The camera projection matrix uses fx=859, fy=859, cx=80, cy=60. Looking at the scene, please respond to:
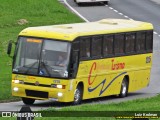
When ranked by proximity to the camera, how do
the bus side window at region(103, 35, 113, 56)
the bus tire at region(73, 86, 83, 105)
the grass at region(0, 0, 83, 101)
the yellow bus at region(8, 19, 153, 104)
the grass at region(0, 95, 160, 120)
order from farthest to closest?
the grass at region(0, 0, 83, 101)
the bus side window at region(103, 35, 113, 56)
the bus tire at region(73, 86, 83, 105)
the yellow bus at region(8, 19, 153, 104)
the grass at region(0, 95, 160, 120)

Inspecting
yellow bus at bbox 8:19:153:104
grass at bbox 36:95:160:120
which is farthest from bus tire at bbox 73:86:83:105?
grass at bbox 36:95:160:120

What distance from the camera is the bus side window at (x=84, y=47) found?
2866 cm

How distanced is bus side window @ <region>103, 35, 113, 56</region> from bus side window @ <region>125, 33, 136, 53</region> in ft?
4.33

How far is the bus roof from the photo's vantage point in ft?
92.0

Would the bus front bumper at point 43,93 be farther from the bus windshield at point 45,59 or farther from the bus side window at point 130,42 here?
the bus side window at point 130,42

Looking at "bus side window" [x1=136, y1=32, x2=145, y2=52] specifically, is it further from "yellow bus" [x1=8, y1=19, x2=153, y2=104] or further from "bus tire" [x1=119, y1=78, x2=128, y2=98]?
"bus tire" [x1=119, y1=78, x2=128, y2=98]

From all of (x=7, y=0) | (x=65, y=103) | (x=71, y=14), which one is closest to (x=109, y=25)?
(x=65, y=103)

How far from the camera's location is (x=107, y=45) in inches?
1203

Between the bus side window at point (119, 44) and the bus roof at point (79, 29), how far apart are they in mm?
222

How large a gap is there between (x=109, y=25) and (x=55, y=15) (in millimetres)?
25921

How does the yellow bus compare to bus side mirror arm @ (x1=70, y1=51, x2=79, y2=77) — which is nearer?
the yellow bus

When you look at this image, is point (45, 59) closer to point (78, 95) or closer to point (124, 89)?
point (78, 95)

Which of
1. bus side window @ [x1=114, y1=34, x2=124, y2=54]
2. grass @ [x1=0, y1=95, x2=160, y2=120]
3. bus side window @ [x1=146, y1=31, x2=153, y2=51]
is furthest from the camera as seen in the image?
bus side window @ [x1=146, y1=31, x2=153, y2=51]

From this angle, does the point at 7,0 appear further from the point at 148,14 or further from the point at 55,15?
the point at 148,14
